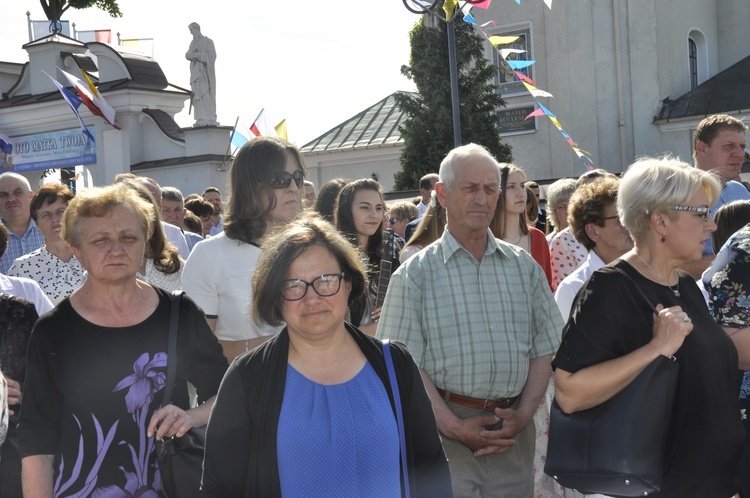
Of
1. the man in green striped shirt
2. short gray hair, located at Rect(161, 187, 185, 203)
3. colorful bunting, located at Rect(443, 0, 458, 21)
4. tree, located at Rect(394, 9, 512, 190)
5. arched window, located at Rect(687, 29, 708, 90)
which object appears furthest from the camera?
arched window, located at Rect(687, 29, 708, 90)

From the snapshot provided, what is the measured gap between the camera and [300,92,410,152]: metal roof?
29.9m

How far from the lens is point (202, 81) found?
830 inches

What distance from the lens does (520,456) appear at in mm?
4723

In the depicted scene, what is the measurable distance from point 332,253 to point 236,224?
5.11 ft

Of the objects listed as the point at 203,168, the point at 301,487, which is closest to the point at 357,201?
the point at 301,487

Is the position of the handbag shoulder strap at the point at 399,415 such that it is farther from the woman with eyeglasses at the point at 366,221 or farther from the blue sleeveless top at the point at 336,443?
the woman with eyeglasses at the point at 366,221

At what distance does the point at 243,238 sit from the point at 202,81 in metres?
17.0

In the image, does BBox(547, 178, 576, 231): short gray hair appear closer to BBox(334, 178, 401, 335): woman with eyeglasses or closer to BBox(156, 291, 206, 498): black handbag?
BBox(334, 178, 401, 335): woman with eyeglasses

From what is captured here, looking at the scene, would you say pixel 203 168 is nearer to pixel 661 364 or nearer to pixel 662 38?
pixel 662 38

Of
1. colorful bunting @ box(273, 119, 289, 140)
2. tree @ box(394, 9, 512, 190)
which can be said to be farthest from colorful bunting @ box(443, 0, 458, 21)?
tree @ box(394, 9, 512, 190)

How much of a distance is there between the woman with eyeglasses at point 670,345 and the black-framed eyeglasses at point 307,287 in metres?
1.01

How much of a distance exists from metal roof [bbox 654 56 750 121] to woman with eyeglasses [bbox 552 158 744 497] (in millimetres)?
22804

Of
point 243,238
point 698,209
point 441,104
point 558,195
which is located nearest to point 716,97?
point 441,104

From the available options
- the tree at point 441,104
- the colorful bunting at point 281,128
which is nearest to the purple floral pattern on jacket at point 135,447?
the colorful bunting at point 281,128
